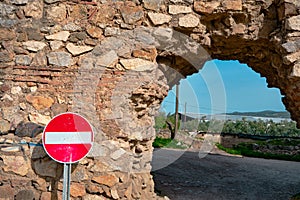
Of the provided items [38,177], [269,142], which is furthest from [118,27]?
[269,142]

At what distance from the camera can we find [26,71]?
124 inches

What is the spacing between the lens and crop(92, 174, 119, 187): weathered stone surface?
10.1ft

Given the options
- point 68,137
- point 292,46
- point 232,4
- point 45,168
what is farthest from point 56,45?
point 292,46

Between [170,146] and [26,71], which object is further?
[170,146]

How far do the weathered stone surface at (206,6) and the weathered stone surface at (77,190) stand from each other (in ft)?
7.48

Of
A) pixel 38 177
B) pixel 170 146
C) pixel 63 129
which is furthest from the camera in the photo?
pixel 170 146

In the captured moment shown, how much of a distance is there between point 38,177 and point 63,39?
4.76 ft

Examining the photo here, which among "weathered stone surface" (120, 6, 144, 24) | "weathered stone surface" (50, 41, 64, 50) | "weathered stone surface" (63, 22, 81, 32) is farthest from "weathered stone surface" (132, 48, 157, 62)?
"weathered stone surface" (50, 41, 64, 50)

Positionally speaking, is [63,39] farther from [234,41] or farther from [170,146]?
[170,146]

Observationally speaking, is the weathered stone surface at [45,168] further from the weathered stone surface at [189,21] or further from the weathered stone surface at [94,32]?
the weathered stone surface at [189,21]

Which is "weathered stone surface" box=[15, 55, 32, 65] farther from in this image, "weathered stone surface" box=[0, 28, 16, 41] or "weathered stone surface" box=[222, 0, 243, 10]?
"weathered stone surface" box=[222, 0, 243, 10]

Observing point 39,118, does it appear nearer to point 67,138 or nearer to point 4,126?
point 4,126

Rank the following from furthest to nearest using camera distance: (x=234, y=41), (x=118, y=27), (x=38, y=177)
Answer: (x=234, y=41) → (x=118, y=27) → (x=38, y=177)

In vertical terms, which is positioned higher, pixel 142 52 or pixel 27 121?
pixel 142 52
